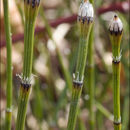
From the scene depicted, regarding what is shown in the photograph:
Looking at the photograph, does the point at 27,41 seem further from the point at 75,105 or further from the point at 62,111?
the point at 62,111

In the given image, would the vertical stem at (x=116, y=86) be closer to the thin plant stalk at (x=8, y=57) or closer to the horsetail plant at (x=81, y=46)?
the horsetail plant at (x=81, y=46)

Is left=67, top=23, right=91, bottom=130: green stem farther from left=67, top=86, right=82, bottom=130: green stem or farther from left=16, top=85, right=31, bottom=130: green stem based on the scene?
left=16, top=85, right=31, bottom=130: green stem

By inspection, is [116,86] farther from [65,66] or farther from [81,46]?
[65,66]

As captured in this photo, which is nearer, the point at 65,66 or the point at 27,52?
the point at 27,52

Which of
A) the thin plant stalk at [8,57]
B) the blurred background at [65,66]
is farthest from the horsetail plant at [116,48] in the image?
the blurred background at [65,66]

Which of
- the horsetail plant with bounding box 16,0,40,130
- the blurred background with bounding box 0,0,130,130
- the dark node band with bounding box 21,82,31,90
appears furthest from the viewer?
the blurred background with bounding box 0,0,130,130

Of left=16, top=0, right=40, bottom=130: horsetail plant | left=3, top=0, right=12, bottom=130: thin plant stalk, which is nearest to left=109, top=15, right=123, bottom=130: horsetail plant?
left=16, top=0, right=40, bottom=130: horsetail plant

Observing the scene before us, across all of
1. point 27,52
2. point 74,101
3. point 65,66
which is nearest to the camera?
point 27,52

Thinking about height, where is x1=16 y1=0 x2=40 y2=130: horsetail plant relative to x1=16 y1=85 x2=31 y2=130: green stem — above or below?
above

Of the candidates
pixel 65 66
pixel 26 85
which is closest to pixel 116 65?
pixel 26 85
